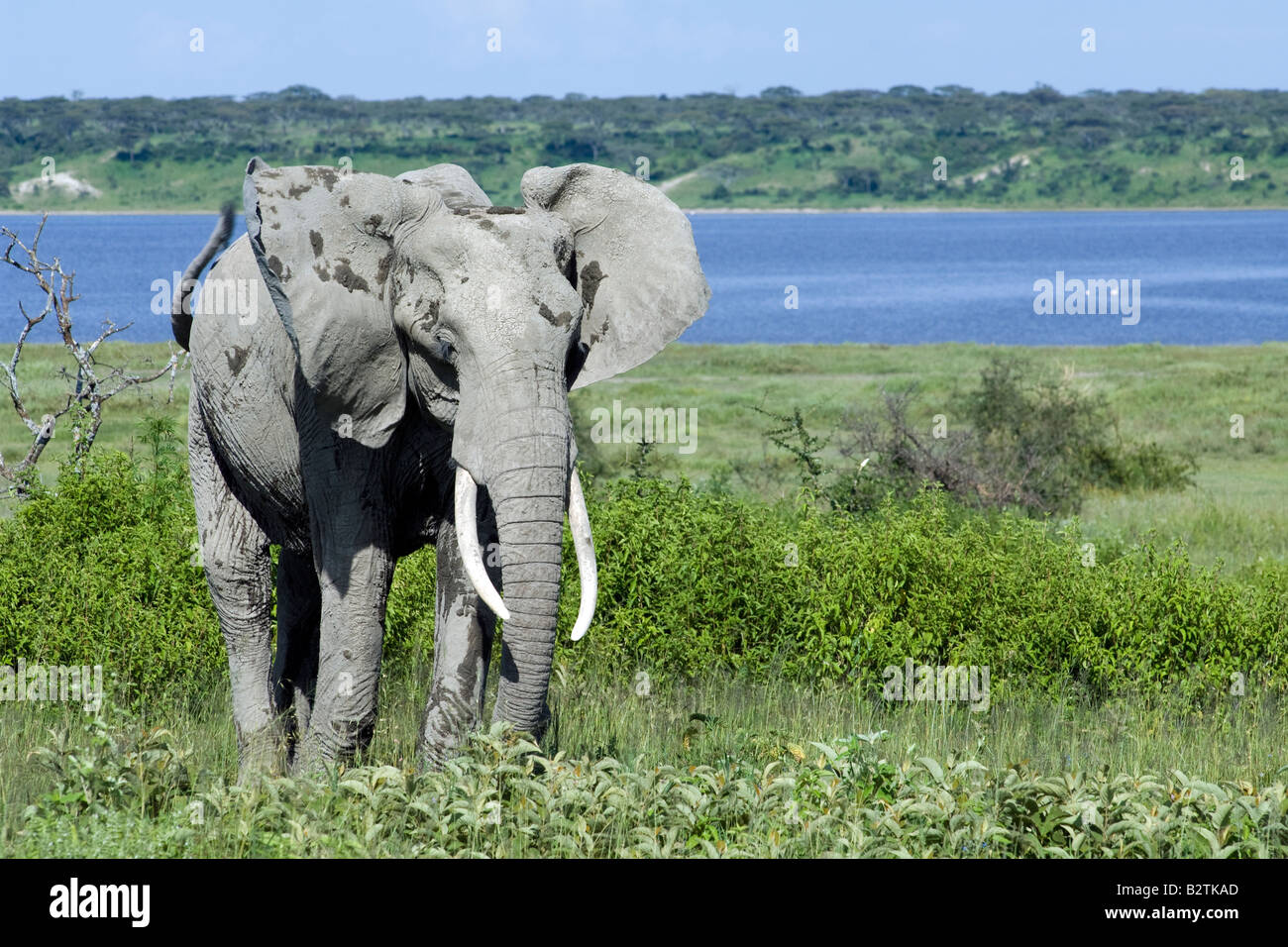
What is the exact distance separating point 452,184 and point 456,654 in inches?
68.0

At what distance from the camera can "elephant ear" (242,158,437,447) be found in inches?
206

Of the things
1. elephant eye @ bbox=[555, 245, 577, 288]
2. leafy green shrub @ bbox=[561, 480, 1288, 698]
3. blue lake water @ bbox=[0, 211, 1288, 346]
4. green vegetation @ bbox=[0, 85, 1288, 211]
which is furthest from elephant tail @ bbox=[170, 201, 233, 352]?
green vegetation @ bbox=[0, 85, 1288, 211]

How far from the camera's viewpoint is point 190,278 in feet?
22.3

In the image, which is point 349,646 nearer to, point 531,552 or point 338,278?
point 531,552

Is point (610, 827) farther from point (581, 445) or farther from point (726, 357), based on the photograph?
point (726, 357)

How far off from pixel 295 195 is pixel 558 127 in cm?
17675

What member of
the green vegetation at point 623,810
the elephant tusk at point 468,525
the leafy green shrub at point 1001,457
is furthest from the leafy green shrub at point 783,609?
the elephant tusk at point 468,525

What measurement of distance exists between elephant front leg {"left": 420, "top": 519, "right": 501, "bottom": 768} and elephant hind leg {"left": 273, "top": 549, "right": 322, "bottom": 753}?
1.13 metres

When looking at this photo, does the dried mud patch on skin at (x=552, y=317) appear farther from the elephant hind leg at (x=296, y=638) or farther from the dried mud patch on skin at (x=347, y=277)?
the elephant hind leg at (x=296, y=638)

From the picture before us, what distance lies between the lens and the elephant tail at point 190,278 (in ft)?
21.3

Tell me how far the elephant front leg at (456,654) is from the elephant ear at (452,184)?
1198 millimetres

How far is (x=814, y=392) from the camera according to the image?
3080 cm

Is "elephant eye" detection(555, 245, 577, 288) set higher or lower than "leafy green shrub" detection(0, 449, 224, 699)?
higher

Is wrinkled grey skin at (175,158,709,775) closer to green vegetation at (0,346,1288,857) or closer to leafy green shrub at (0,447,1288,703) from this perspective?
green vegetation at (0,346,1288,857)
